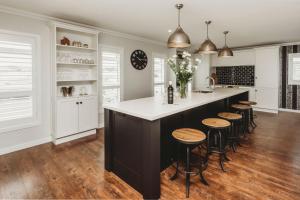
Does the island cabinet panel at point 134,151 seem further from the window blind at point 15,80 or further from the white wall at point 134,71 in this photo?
the white wall at point 134,71

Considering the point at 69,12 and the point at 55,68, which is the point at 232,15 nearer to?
the point at 69,12

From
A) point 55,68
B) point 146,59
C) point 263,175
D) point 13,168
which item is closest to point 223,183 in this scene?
point 263,175

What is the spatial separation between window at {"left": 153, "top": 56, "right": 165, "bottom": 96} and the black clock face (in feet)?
1.63

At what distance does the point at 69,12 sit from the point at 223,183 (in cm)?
365

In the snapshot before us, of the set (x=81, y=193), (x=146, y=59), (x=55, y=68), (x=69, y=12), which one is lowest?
(x=81, y=193)

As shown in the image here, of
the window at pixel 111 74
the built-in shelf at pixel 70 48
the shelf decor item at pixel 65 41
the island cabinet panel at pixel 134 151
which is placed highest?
the shelf decor item at pixel 65 41

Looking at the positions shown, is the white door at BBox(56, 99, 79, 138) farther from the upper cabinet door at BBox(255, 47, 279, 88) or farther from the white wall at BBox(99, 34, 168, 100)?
the upper cabinet door at BBox(255, 47, 279, 88)

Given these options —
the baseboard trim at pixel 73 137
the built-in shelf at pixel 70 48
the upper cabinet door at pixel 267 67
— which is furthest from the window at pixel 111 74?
the upper cabinet door at pixel 267 67

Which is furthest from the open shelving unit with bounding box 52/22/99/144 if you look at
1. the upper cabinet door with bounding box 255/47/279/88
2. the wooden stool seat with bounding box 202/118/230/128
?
the upper cabinet door with bounding box 255/47/279/88

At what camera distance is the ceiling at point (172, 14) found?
2891mm

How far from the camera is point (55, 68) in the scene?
346 centimetres

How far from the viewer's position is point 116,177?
240 centimetres

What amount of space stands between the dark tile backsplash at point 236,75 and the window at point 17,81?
6.70m

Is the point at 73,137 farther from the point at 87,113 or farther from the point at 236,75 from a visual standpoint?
the point at 236,75
